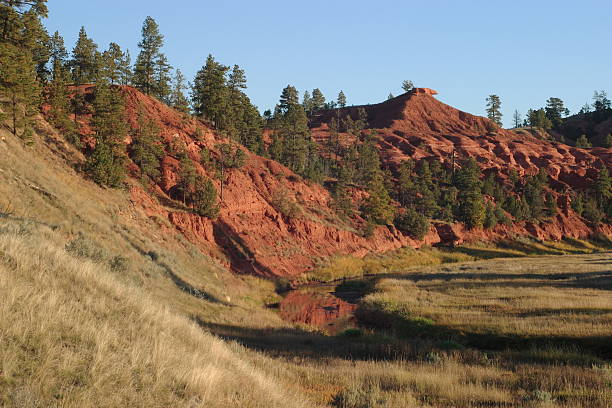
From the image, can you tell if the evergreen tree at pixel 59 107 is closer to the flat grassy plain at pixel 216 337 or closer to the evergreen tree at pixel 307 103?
the flat grassy plain at pixel 216 337

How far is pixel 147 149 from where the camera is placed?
143 feet

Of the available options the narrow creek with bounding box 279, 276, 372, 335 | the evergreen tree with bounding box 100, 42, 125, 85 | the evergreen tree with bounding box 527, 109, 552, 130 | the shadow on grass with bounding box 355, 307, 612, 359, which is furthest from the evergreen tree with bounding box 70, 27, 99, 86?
the evergreen tree with bounding box 527, 109, 552, 130

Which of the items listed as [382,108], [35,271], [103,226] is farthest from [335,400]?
[382,108]

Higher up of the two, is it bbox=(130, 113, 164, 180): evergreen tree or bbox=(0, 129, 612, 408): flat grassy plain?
bbox=(130, 113, 164, 180): evergreen tree

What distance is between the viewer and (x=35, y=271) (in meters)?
6.87

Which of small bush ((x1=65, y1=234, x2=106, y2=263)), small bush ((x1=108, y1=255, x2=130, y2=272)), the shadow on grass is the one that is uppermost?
small bush ((x1=65, y1=234, x2=106, y2=263))

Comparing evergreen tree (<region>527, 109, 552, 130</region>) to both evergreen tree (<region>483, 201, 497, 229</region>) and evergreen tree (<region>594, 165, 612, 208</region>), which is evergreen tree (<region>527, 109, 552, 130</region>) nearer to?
evergreen tree (<region>594, 165, 612, 208</region>)

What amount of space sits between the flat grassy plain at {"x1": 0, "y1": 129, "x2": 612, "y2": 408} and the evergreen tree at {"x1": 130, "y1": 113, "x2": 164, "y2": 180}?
41.4ft

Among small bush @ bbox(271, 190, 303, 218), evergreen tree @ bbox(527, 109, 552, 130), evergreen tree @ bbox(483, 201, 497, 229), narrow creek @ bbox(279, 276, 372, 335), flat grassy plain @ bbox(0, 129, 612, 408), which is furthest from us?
evergreen tree @ bbox(527, 109, 552, 130)

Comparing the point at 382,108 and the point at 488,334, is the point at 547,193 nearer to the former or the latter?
the point at 382,108

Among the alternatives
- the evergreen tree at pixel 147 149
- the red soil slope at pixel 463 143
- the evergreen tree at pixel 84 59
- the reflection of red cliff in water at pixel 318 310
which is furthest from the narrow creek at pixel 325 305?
the red soil slope at pixel 463 143

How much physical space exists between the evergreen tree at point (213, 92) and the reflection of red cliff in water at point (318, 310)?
34.0 meters

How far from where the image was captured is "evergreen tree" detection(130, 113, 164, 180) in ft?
140

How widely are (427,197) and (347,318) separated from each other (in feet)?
181
